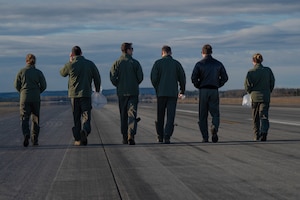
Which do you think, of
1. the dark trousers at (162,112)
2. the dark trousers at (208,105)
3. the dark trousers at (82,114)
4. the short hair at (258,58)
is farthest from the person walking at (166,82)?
the short hair at (258,58)

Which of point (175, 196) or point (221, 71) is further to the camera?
point (221, 71)

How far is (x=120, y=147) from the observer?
566 inches

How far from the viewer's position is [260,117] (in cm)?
1630

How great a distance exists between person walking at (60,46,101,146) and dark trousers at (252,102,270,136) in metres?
3.82

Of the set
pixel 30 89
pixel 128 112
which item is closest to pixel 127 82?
pixel 128 112

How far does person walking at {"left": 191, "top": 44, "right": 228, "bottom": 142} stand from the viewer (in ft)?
51.2

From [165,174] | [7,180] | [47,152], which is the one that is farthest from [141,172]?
[47,152]

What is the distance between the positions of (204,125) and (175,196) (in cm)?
763

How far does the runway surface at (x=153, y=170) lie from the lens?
8312mm

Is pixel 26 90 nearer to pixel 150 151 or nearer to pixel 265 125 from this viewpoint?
pixel 150 151

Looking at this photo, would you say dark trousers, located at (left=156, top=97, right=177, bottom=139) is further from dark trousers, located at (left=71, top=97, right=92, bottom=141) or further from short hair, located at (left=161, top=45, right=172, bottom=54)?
dark trousers, located at (left=71, top=97, right=92, bottom=141)

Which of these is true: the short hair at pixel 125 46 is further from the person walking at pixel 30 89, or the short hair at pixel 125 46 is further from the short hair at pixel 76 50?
the person walking at pixel 30 89

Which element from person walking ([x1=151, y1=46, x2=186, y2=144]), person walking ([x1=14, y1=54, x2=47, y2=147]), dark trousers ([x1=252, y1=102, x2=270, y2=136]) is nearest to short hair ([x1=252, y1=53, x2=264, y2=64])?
dark trousers ([x1=252, y1=102, x2=270, y2=136])

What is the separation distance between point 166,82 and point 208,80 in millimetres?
974
